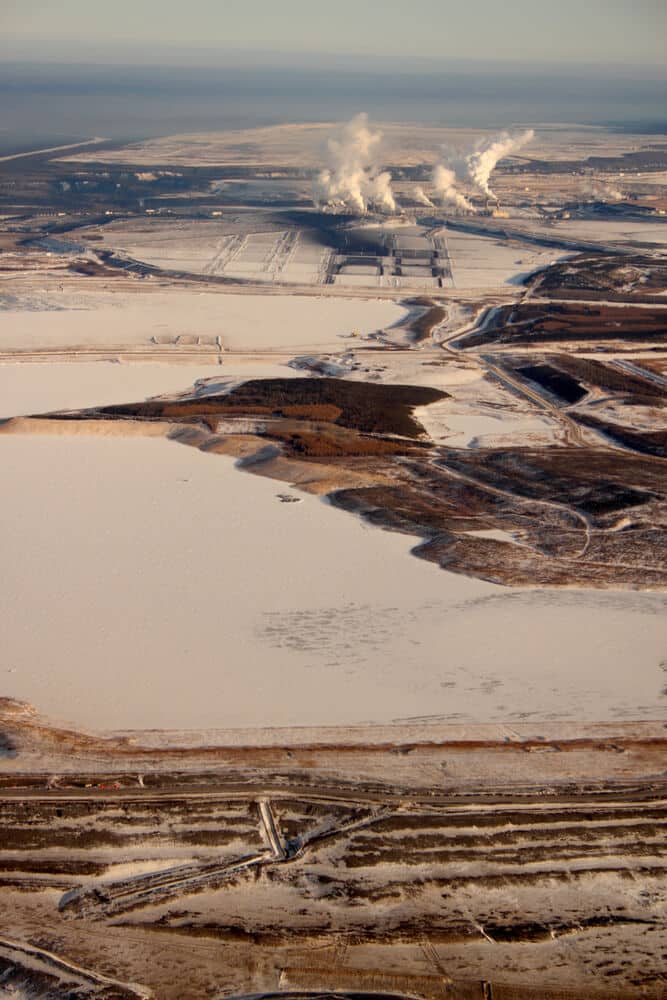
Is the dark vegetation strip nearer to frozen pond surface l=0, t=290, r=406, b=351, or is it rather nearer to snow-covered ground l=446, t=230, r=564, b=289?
frozen pond surface l=0, t=290, r=406, b=351

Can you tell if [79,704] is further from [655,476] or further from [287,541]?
[655,476]

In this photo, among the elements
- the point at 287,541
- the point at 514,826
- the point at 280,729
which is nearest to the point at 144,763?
the point at 280,729

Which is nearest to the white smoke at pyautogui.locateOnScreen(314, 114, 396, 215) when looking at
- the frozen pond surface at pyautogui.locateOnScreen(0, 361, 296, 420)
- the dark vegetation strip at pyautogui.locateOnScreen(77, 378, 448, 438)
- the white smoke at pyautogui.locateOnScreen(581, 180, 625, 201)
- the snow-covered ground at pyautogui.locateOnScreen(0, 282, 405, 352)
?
the white smoke at pyautogui.locateOnScreen(581, 180, 625, 201)

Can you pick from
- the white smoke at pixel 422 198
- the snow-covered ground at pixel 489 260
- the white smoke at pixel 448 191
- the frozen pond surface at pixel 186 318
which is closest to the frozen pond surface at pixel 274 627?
the frozen pond surface at pixel 186 318

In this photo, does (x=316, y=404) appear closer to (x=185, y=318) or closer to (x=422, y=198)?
(x=185, y=318)

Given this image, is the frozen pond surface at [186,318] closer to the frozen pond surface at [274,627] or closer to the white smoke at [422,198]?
the frozen pond surface at [274,627]

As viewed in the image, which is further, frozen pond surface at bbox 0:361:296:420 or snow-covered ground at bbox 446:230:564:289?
snow-covered ground at bbox 446:230:564:289
